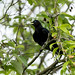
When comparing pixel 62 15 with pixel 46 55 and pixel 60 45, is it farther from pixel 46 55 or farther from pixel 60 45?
pixel 46 55

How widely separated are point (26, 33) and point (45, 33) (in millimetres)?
2135

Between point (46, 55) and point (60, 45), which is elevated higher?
point (60, 45)

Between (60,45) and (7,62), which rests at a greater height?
(60,45)

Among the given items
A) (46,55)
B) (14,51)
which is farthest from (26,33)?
(14,51)

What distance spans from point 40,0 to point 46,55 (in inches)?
89.4

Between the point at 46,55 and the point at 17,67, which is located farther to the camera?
the point at 46,55

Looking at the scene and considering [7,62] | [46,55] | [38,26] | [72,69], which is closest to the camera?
[72,69]

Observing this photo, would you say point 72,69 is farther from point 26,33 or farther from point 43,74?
point 26,33

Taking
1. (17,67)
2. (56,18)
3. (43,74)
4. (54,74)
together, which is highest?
(56,18)

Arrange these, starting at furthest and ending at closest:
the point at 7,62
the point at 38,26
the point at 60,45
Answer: the point at 38,26 → the point at 7,62 → the point at 60,45

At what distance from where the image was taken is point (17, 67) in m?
2.08

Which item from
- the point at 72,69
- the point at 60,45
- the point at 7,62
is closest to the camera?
the point at 72,69

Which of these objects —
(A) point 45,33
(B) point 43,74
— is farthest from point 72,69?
(A) point 45,33

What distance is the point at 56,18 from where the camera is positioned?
2.31m
